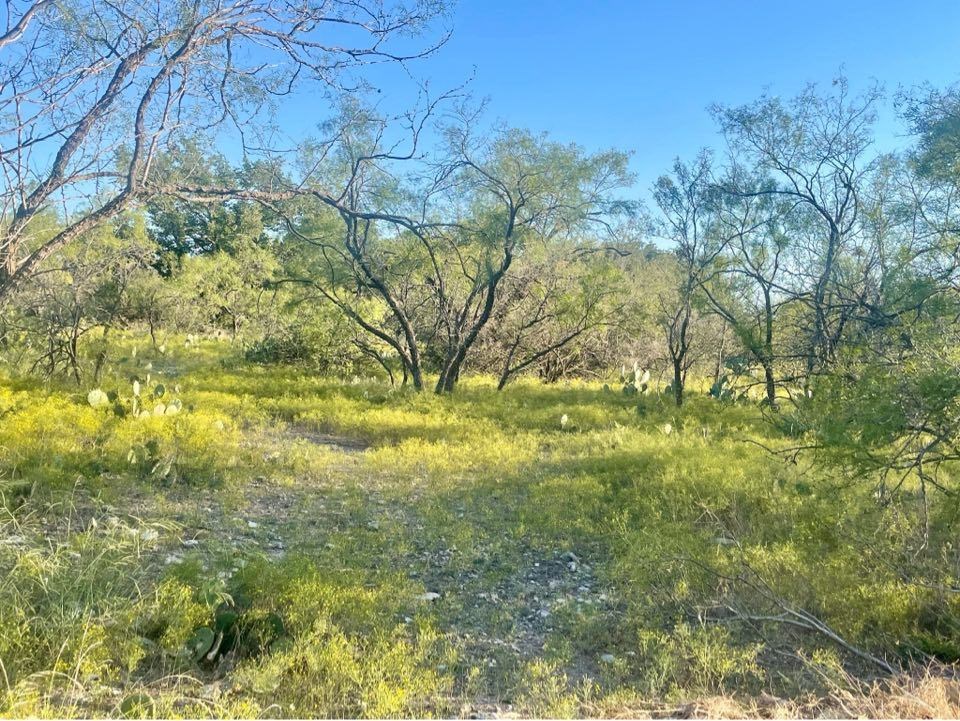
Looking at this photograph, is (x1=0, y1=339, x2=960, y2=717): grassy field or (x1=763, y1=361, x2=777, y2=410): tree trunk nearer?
(x1=0, y1=339, x2=960, y2=717): grassy field

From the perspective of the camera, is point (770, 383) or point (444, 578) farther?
point (770, 383)

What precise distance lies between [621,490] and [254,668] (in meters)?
3.98

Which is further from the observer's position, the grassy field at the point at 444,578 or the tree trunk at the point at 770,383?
the tree trunk at the point at 770,383

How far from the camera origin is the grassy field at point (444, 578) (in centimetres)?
283

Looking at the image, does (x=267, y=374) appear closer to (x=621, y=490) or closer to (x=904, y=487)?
(x=621, y=490)

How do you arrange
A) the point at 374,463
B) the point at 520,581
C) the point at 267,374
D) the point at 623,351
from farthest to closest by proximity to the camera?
the point at 623,351 → the point at 267,374 → the point at 374,463 → the point at 520,581

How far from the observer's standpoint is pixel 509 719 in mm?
2682

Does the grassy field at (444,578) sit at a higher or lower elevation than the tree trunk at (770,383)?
lower

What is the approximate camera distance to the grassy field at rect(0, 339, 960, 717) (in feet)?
9.29

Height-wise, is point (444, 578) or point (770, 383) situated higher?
point (770, 383)

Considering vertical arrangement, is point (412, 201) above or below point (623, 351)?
above

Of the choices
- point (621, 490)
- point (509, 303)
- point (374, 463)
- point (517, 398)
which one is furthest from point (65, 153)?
point (509, 303)

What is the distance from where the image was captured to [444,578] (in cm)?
429

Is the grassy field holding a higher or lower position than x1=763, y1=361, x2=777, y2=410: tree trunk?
lower
